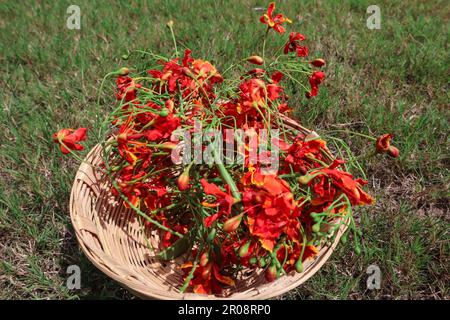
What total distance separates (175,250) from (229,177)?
354mm

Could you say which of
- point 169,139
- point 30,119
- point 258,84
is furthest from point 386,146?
point 30,119

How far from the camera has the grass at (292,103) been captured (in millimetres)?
1272

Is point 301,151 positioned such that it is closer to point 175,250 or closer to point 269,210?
point 269,210

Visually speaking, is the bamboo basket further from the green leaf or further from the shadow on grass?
the shadow on grass

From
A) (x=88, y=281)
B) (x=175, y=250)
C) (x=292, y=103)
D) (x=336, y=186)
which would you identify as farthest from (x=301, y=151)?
(x=292, y=103)

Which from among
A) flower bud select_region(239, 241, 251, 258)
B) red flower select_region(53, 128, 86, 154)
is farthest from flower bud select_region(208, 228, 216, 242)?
red flower select_region(53, 128, 86, 154)

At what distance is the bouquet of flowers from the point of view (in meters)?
0.81

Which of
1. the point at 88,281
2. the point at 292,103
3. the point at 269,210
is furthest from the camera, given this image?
the point at 292,103

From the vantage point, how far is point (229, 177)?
2.83 feet

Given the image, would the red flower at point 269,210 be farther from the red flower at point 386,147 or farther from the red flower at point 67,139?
the red flower at point 67,139

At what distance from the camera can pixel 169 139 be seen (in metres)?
0.94

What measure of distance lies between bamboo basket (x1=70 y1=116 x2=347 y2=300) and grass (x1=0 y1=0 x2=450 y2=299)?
21cm

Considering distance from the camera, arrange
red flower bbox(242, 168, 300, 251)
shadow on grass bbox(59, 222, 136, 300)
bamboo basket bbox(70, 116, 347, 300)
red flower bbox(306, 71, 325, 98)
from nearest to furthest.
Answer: red flower bbox(242, 168, 300, 251)
bamboo basket bbox(70, 116, 347, 300)
red flower bbox(306, 71, 325, 98)
shadow on grass bbox(59, 222, 136, 300)

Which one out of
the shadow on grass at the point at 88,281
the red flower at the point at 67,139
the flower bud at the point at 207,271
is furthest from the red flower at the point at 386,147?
the shadow on grass at the point at 88,281
